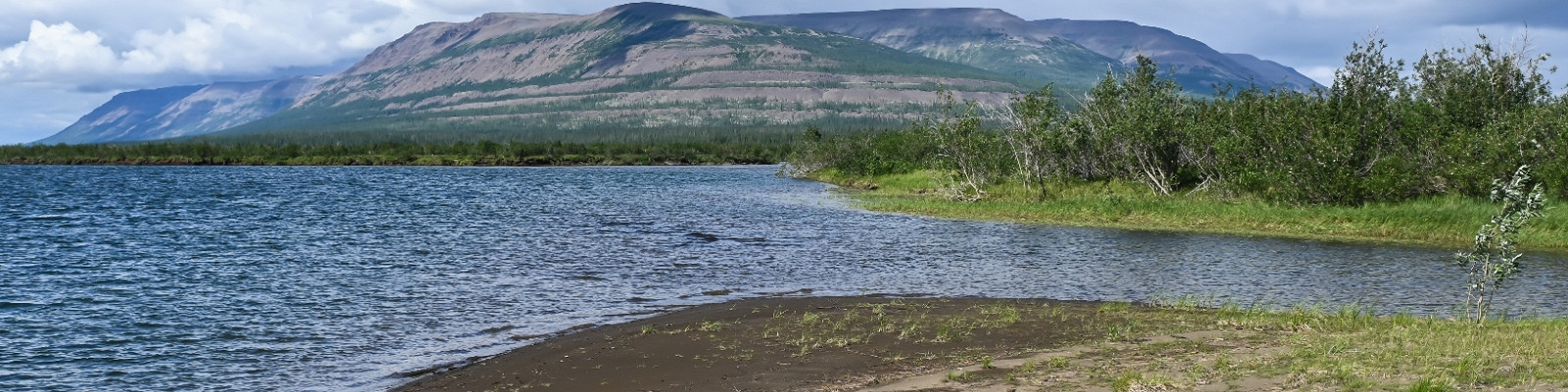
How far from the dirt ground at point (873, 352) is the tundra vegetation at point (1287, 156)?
23.2 m

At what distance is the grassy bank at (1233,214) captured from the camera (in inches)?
1492

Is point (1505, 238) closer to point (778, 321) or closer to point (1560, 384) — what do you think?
point (1560, 384)

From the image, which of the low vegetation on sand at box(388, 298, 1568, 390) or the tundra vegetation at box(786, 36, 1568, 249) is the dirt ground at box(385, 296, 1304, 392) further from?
the tundra vegetation at box(786, 36, 1568, 249)

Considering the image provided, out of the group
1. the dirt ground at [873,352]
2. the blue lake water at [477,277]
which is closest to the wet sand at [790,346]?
the dirt ground at [873,352]

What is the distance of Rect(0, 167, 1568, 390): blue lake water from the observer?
18.8 m

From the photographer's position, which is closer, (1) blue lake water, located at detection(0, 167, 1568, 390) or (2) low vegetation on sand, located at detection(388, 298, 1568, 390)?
(2) low vegetation on sand, located at detection(388, 298, 1568, 390)

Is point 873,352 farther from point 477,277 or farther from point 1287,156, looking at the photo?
point 1287,156

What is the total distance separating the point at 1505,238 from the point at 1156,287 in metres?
8.19

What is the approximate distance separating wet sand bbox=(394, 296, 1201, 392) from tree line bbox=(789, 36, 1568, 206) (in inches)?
1084

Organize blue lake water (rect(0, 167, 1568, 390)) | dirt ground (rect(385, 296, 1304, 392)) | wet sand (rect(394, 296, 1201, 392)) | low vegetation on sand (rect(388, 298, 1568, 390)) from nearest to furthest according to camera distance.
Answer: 1. low vegetation on sand (rect(388, 298, 1568, 390))
2. dirt ground (rect(385, 296, 1304, 392))
3. wet sand (rect(394, 296, 1201, 392))
4. blue lake water (rect(0, 167, 1568, 390))

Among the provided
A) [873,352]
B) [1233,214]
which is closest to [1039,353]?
[873,352]

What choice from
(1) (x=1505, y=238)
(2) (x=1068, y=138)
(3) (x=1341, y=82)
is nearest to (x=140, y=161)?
(2) (x=1068, y=138)

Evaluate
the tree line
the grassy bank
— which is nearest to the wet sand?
the grassy bank

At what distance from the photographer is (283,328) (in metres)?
21.3
